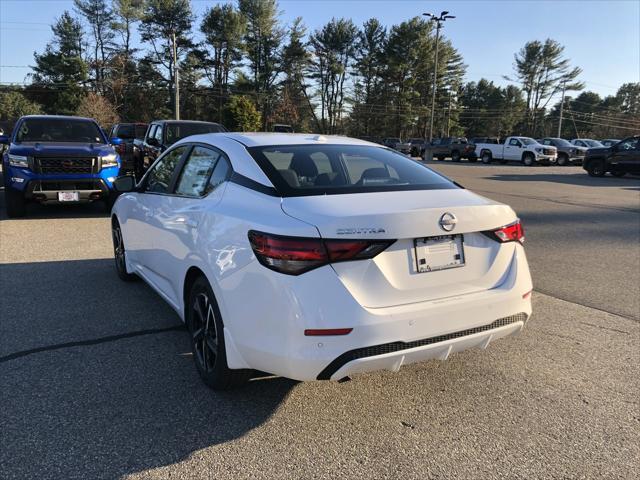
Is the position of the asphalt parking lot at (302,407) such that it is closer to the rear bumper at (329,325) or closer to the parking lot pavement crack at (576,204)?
the rear bumper at (329,325)

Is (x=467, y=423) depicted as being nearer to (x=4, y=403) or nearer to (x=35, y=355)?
(x=4, y=403)

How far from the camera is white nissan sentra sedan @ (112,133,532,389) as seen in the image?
8.23 ft

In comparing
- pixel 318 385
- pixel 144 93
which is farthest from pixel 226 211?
pixel 144 93

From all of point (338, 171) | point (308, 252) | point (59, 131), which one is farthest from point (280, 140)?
point (59, 131)

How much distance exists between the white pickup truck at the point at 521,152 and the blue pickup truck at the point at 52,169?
28521mm

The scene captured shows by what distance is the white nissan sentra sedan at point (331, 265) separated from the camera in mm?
2508

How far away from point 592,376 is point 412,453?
169 cm

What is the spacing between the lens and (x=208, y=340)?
127 inches

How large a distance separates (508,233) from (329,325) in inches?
52.6

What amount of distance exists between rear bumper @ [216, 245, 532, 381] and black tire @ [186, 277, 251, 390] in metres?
0.14

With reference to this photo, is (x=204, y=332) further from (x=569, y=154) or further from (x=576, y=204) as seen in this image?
(x=569, y=154)

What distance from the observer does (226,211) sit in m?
3.00

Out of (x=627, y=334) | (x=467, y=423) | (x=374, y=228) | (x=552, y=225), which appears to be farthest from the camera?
(x=552, y=225)

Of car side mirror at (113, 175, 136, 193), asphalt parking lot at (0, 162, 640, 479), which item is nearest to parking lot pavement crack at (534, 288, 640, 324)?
asphalt parking lot at (0, 162, 640, 479)
